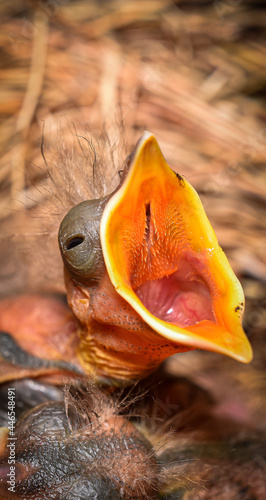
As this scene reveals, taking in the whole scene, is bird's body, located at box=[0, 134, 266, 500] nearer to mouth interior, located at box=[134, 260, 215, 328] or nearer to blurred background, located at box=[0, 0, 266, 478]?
mouth interior, located at box=[134, 260, 215, 328]

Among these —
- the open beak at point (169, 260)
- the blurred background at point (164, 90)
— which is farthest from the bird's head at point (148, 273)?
the blurred background at point (164, 90)

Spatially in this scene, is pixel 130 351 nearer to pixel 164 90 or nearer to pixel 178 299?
pixel 178 299

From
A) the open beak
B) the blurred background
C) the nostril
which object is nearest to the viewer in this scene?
the open beak

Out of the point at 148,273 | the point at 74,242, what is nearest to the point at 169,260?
the point at 148,273

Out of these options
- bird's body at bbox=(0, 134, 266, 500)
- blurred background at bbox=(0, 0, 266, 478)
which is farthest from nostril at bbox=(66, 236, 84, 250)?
blurred background at bbox=(0, 0, 266, 478)

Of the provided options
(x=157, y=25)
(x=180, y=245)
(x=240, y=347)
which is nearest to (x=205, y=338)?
(x=240, y=347)

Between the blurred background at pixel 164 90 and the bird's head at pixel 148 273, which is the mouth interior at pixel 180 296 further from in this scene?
the blurred background at pixel 164 90

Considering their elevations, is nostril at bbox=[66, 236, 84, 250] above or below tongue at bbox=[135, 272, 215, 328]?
above
